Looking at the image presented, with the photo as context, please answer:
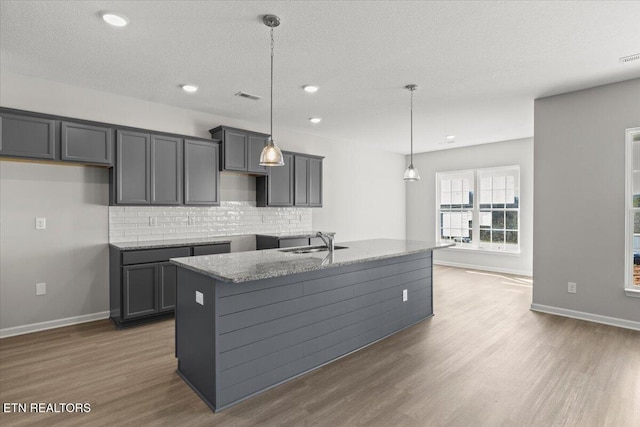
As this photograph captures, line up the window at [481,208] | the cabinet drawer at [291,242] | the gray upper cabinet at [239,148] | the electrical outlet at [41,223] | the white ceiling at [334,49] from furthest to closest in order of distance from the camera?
the window at [481,208], the cabinet drawer at [291,242], the gray upper cabinet at [239,148], the electrical outlet at [41,223], the white ceiling at [334,49]

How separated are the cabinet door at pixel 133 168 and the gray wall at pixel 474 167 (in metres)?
6.35

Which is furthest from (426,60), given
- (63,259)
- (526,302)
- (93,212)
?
(63,259)

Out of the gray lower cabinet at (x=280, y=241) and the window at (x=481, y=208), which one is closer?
the gray lower cabinet at (x=280, y=241)

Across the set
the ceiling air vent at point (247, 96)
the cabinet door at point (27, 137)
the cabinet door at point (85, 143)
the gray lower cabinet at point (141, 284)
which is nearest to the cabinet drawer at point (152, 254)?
the gray lower cabinet at point (141, 284)

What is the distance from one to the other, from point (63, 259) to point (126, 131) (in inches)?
64.6

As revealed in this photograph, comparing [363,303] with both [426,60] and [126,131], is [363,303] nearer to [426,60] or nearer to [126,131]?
[426,60]

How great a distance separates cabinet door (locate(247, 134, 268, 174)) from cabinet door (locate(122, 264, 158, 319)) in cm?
195

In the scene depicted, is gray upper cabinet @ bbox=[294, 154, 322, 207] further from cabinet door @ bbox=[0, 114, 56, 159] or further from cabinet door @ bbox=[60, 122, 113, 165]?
cabinet door @ bbox=[0, 114, 56, 159]

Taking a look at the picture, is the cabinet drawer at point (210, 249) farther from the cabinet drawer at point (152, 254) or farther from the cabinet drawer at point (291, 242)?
the cabinet drawer at point (291, 242)

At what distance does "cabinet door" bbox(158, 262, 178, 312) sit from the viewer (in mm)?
4074

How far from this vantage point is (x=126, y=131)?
13.3ft

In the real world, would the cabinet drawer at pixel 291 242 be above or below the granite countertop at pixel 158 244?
below

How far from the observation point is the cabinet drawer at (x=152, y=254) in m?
A: 3.86

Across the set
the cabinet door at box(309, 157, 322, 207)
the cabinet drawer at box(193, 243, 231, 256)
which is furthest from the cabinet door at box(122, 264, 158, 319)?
the cabinet door at box(309, 157, 322, 207)
